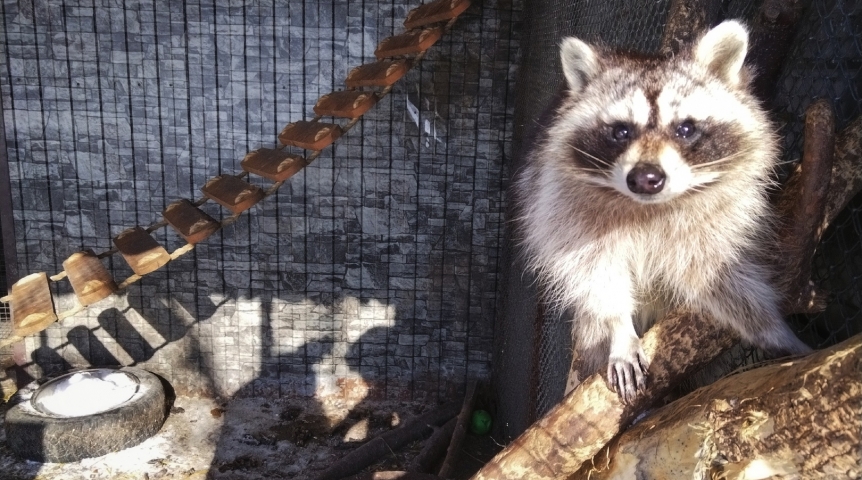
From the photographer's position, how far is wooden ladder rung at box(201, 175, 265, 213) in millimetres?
2898

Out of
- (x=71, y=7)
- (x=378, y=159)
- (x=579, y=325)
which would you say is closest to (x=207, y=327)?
(x=378, y=159)

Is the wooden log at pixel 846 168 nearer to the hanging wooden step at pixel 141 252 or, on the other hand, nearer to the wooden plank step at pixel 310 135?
the wooden plank step at pixel 310 135

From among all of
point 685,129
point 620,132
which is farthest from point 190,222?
point 685,129

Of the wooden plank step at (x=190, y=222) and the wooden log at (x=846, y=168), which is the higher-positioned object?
the wooden log at (x=846, y=168)

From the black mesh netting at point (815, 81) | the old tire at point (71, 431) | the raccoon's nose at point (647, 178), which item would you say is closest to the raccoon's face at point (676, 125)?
the raccoon's nose at point (647, 178)

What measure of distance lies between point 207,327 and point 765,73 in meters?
3.17

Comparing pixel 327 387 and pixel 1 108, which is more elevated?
pixel 1 108

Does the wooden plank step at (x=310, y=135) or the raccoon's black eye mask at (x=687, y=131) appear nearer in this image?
the raccoon's black eye mask at (x=687, y=131)

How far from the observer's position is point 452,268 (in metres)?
3.63

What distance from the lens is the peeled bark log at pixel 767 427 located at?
764 millimetres

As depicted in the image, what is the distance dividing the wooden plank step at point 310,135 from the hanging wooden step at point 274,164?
66 mm

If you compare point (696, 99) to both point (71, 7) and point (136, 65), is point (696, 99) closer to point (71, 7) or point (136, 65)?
point (136, 65)

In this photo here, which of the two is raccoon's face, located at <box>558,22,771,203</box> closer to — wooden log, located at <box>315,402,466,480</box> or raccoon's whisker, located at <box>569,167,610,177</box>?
raccoon's whisker, located at <box>569,167,610,177</box>

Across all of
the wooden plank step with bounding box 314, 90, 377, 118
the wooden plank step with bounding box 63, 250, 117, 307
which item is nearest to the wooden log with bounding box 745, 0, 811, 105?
the wooden plank step with bounding box 314, 90, 377, 118
